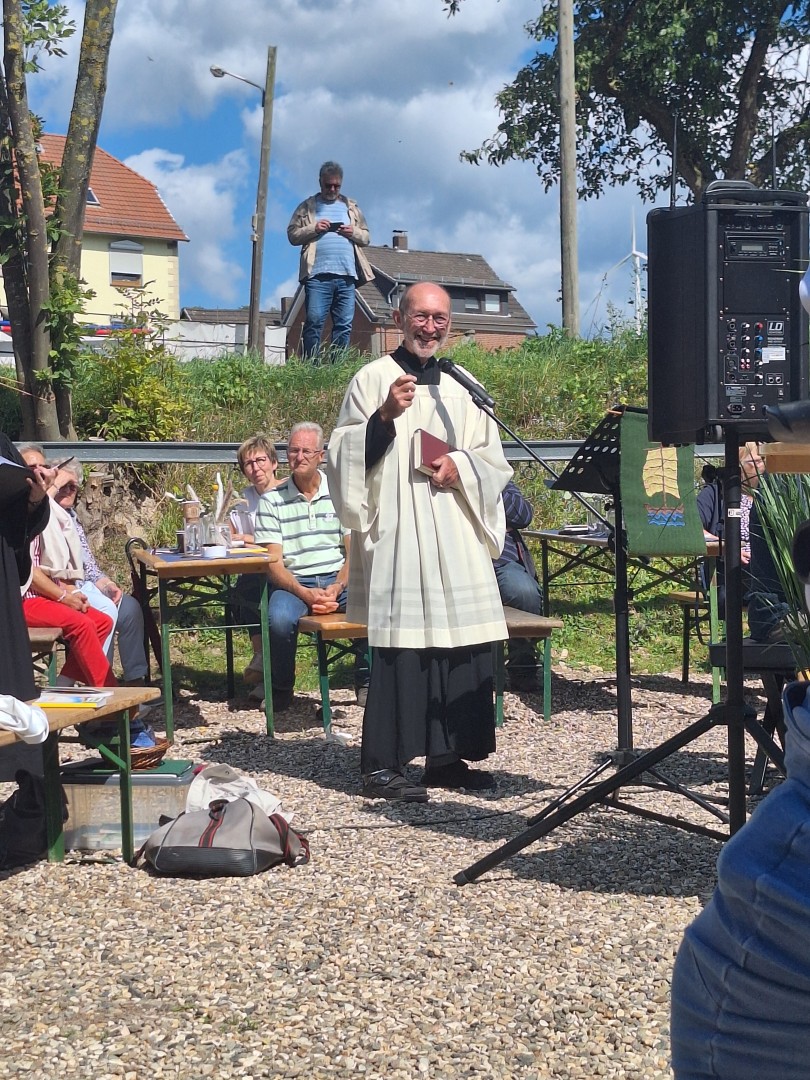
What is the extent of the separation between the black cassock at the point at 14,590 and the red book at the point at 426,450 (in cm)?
181

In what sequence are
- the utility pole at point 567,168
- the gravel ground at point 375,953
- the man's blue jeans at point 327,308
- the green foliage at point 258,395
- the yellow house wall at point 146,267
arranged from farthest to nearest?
the yellow house wall at point 146,267 → the utility pole at point 567,168 → the man's blue jeans at point 327,308 → the green foliage at point 258,395 → the gravel ground at point 375,953

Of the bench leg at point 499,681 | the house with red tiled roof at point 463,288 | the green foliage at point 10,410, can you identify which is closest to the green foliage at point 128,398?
the green foliage at point 10,410

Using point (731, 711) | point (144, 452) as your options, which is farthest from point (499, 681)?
point (731, 711)

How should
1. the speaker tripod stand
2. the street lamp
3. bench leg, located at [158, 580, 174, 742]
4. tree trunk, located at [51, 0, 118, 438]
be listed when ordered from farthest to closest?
the street lamp < tree trunk, located at [51, 0, 118, 438] < bench leg, located at [158, 580, 174, 742] < the speaker tripod stand

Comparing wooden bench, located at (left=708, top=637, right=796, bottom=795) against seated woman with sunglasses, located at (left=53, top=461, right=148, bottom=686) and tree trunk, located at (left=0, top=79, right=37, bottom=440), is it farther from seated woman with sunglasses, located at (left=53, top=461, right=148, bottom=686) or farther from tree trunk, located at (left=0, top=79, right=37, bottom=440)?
tree trunk, located at (left=0, top=79, right=37, bottom=440)

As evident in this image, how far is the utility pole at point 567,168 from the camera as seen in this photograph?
594 inches

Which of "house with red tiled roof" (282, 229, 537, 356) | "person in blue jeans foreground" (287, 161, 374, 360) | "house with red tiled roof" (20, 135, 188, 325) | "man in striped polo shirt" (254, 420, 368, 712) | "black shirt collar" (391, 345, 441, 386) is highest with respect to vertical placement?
"house with red tiled roof" (20, 135, 188, 325)

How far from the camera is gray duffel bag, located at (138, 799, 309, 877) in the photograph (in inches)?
183

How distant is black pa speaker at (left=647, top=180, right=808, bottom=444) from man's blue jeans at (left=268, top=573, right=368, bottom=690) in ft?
12.6

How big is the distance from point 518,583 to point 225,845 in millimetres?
3634

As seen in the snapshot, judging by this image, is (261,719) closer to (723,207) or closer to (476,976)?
(476,976)

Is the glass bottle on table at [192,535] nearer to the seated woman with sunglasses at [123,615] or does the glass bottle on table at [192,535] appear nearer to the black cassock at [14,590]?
the seated woman with sunglasses at [123,615]

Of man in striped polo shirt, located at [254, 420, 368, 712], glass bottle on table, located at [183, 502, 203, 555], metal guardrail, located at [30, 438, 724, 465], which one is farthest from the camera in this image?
metal guardrail, located at [30, 438, 724, 465]

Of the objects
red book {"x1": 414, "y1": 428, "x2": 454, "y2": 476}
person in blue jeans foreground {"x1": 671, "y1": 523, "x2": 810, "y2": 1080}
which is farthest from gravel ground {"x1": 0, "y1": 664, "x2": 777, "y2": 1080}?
person in blue jeans foreground {"x1": 671, "y1": 523, "x2": 810, "y2": 1080}
